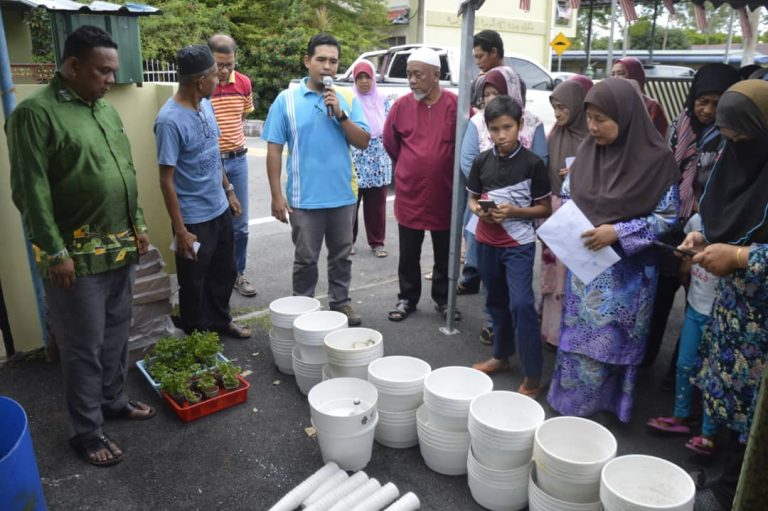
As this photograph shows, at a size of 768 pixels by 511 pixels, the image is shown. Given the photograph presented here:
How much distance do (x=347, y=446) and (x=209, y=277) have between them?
77.0 inches

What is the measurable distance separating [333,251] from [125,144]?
181 cm

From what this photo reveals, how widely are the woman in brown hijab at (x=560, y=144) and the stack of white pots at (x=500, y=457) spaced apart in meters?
1.13

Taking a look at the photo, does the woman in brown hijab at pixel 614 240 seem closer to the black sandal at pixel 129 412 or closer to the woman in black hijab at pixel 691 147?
the woman in black hijab at pixel 691 147

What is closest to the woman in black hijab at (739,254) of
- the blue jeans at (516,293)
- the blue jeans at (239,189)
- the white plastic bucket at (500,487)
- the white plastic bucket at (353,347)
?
the white plastic bucket at (500,487)

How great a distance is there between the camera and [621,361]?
9.96ft

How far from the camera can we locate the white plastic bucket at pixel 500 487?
2527 millimetres

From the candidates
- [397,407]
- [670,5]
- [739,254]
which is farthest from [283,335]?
[670,5]

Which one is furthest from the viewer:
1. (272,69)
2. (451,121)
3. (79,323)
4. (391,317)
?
(272,69)

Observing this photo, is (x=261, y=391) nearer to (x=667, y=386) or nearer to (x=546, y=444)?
(x=546, y=444)

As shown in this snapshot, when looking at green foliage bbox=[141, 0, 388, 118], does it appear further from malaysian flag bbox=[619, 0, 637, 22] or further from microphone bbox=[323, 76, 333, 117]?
malaysian flag bbox=[619, 0, 637, 22]

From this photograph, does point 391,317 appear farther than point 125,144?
Yes

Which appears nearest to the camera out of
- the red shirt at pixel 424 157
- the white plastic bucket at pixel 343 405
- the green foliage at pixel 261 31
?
the white plastic bucket at pixel 343 405

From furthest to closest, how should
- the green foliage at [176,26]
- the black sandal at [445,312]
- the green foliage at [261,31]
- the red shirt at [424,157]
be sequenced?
the green foliage at [261,31] → the green foliage at [176,26] → the black sandal at [445,312] → the red shirt at [424,157]

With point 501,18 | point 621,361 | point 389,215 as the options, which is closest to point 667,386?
point 621,361
